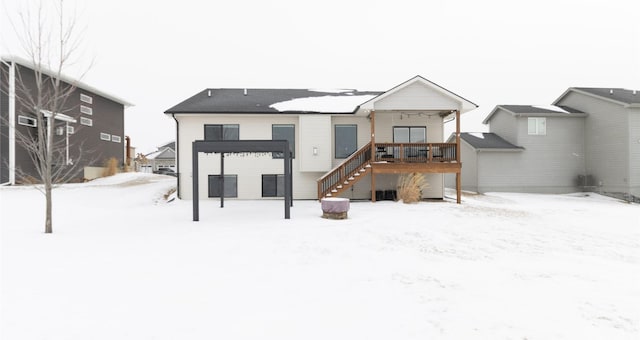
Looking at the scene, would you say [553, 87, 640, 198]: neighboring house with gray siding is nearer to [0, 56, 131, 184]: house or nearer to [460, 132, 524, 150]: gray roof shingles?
[460, 132, 524, 150]: gray roof shingles

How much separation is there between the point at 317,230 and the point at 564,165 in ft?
73.7

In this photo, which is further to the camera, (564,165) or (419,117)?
(564,165)

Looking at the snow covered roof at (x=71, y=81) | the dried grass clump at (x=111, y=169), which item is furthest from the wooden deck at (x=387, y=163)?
the dried grass clump at (x=111, y=169)

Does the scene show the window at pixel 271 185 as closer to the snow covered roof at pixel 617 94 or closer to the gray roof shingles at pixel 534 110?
the gray roof shingles at pixel 534 110

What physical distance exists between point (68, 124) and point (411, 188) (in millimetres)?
24741

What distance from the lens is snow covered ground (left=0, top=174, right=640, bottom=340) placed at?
3908 millimetres

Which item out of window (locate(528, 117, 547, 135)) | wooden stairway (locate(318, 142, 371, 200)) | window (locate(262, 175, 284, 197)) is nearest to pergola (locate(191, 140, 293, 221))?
wooden stairway (locate(318, 142, 371, 200))

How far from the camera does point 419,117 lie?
56.8 feet

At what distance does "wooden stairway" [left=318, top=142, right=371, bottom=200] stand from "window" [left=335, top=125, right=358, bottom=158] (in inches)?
42.9

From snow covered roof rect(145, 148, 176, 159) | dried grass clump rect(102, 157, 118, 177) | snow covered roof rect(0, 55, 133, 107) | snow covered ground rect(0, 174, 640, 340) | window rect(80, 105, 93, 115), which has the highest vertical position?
snow covered roof rect(0, 55, 133, 107)

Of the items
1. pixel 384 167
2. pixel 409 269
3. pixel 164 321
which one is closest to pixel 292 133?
pixel 384 167

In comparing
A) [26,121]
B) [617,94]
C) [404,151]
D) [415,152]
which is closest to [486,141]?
[617,94]

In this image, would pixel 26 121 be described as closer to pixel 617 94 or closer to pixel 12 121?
pixel 12 121

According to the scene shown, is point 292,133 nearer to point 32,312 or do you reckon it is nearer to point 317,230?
point 317,230
